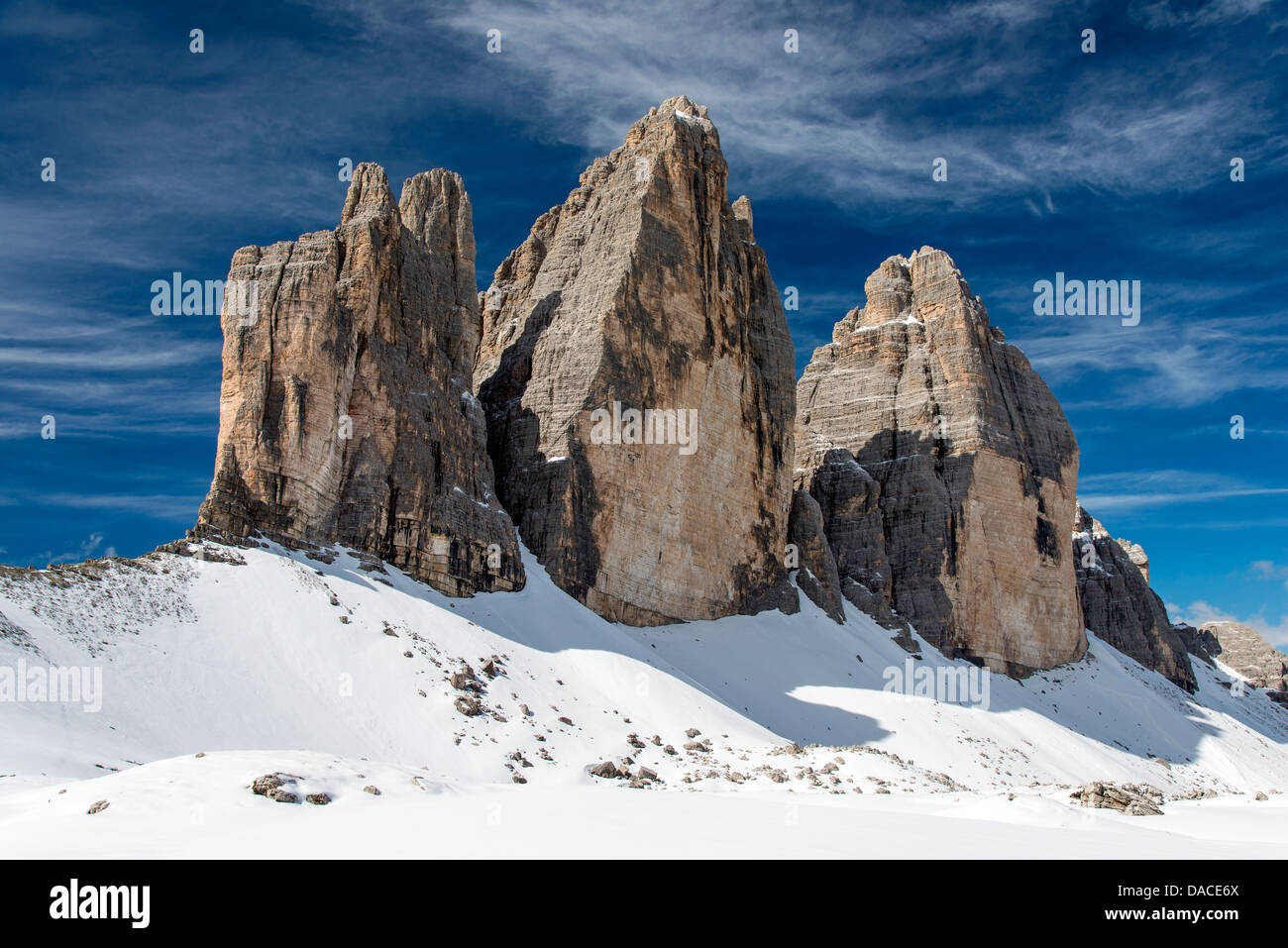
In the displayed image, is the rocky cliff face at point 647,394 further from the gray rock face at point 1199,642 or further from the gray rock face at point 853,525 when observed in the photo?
the gray rock face at point 1199,642

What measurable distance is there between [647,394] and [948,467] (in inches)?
1048

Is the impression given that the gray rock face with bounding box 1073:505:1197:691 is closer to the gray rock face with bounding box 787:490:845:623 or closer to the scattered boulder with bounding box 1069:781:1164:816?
the gray rock face with bounding box 787:490:845:623

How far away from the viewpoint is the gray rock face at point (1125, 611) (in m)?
75.8

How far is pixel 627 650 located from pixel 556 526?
6625 millimetres

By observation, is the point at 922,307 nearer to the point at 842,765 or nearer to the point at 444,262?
the point at 444,262

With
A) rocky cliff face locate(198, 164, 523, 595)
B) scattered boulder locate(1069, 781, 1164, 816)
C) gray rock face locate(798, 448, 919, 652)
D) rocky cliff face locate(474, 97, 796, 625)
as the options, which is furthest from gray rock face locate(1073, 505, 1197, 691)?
scattered boulder locate(1069, 781, 1164, 816)

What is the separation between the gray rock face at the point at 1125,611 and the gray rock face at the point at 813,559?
28350 millimetres

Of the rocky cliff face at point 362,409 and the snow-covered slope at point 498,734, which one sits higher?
the rocky cliff face at point 362,409

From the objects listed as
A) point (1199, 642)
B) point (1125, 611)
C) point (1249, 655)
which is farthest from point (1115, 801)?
point (1249, 655)

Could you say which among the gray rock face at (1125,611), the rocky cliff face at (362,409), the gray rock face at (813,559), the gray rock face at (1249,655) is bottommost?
the gray rock face at (1249,655)

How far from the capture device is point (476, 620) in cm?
3494

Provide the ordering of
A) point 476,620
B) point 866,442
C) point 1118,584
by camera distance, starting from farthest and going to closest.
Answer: point 1118,584
point 866,442
point 476,620

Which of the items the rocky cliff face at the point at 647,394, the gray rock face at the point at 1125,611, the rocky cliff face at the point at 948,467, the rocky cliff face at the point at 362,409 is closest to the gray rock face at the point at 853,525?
the rocky cliff face at the point at 948,467
